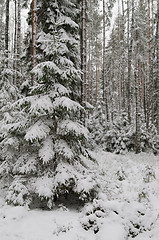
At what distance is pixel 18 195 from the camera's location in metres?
6.47

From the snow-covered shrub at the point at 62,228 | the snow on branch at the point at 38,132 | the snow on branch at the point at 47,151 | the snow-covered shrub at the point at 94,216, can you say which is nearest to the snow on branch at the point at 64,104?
the snow on branch at the point at 38,132

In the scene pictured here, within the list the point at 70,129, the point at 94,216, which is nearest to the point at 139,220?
the point at 94,216

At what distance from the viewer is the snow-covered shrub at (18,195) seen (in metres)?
6.44

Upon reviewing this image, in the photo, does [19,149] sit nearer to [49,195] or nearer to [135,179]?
[49,195]

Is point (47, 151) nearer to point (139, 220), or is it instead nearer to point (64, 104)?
point (64, 104)

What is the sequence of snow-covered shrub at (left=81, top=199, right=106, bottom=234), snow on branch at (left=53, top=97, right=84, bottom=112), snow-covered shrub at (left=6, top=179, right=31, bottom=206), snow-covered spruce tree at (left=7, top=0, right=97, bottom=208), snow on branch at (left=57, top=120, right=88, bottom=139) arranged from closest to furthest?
snow-covered shrub at (left=81, top=199, right=106, bottom=234) → snow-covered shrub at (left=6, top=179, right=31, bottom=206) → snow-covered spruce tree at (left=7, top=0, right=97, bottom=208) → snow on branch at (left=53, top=97, right=84, bottom=112) → snow on branch at (left=57, top=120, right=88, bottom=139)

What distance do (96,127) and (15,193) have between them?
13664 mm

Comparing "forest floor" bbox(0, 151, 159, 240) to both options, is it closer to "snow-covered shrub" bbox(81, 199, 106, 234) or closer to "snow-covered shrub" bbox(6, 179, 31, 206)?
"snow-covered shrub" bbox(81, 199, 106, 234)

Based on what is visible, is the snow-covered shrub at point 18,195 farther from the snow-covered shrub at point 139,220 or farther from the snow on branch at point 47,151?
the snow-covered shrub at point 139,220

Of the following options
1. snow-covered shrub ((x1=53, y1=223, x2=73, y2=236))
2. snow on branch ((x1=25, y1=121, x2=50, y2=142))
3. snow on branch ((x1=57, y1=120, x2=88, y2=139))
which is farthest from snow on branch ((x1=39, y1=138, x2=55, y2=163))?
snow-covered shrub ((x1=53, y1=223, x2=73, y2=236))

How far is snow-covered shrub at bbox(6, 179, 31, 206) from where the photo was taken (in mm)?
6438

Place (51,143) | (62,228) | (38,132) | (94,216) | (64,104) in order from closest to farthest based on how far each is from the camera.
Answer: (62,228) → (94,216) → (38,132) → (64,104) → (51,143)

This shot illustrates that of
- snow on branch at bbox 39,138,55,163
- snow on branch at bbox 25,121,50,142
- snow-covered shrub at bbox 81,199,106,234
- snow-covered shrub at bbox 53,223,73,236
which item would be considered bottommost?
snow-covered shrub at bbox 53,223,73,236

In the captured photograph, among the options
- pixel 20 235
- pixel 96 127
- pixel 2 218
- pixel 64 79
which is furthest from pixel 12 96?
pixel 96 127
